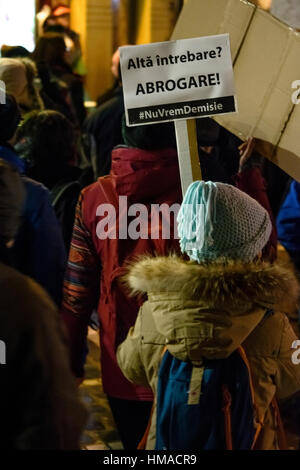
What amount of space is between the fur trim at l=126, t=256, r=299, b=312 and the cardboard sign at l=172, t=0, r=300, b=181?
1.12m

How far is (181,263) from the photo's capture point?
135 inches

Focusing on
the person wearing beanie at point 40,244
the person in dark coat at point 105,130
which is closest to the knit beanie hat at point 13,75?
the person in dark coat at point 105,130

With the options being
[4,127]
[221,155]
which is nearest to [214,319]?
[4,127]

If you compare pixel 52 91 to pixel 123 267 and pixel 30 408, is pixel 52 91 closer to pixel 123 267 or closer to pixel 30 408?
pixel 123 267

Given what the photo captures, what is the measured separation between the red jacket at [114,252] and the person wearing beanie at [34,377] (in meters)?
1.64

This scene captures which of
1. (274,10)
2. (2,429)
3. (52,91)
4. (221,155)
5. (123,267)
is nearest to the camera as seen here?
(2,429)

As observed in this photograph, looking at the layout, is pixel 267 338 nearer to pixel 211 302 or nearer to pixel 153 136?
pixel 211 302

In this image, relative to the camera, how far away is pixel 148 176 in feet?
14.0

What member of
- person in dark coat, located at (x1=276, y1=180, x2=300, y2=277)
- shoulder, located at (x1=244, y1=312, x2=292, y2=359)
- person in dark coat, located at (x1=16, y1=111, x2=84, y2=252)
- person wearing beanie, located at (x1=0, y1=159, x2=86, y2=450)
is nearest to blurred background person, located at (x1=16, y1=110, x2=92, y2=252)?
person in dark coat, located at (x1=16, y1=111, x2=84, y2=252)

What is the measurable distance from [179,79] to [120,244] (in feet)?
2.36

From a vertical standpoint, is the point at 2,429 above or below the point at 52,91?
below

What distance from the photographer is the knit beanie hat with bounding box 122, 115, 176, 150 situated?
4.30 metres

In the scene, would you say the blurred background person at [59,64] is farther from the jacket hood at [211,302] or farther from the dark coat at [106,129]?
the jacket hood at [211,302]

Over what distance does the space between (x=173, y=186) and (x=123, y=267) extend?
0.41 m
